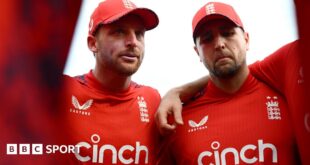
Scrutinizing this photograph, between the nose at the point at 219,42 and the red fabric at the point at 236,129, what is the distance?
139 millimetres

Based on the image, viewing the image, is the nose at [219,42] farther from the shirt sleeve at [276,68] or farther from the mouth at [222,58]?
the shirt sleeve at [276,68]

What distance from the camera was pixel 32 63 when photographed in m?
0.44

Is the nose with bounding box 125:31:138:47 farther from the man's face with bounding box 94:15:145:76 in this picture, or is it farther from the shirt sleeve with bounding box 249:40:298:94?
the shirt sleeve with bounding box 249:40:298:94

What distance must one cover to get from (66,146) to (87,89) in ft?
2.18

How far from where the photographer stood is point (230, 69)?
1188 mm

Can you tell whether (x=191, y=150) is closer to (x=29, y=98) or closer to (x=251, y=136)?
(x=251, y=136)

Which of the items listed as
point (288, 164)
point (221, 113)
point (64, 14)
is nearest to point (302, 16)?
point (64, 14)

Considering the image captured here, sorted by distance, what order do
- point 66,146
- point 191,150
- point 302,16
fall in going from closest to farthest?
point 302,16
point 66,146
point 191,150

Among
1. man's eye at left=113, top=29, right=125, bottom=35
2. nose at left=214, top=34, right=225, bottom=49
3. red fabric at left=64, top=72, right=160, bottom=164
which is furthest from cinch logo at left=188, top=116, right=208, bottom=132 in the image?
man's eye at left=113, top=29, right=125, bottom=35

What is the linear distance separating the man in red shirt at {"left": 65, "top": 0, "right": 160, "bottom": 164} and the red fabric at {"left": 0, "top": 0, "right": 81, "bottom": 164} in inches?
22.4

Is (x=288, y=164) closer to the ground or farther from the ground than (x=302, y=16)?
closer to the ground

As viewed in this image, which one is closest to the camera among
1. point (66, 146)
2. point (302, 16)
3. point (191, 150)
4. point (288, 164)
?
point (302, 16)

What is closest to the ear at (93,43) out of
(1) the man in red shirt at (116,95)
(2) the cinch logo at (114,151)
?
(1) the man in red shirt at (116,95)

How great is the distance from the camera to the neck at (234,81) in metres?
1.24
